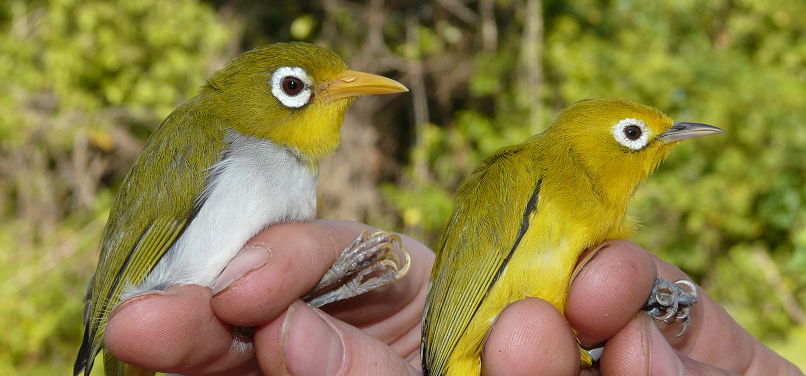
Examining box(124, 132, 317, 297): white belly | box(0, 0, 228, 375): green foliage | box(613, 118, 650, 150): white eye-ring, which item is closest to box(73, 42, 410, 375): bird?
box(124, 132, 317, 297): white belly

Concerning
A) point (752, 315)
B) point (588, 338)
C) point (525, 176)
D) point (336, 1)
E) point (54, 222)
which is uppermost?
point (336, 1)

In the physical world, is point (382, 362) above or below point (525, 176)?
below

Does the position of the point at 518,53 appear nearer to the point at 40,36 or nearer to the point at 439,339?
the point at 40,36

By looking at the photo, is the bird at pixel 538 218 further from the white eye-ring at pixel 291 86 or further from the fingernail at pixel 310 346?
the white eye-ring at pixel 291 86

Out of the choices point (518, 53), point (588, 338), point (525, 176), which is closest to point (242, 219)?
point (525, 176)

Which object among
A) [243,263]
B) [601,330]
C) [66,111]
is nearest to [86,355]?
[243,263]

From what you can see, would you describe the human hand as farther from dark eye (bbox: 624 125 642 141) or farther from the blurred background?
the blurred background

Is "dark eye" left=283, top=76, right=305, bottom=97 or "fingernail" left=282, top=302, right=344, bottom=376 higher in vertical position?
"dark eye" left=283, top=76, right=305, bottom=97

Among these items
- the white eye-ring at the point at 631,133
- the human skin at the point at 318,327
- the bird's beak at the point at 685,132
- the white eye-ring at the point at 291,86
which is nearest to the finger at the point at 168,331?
the human skin at the point at 318,327
